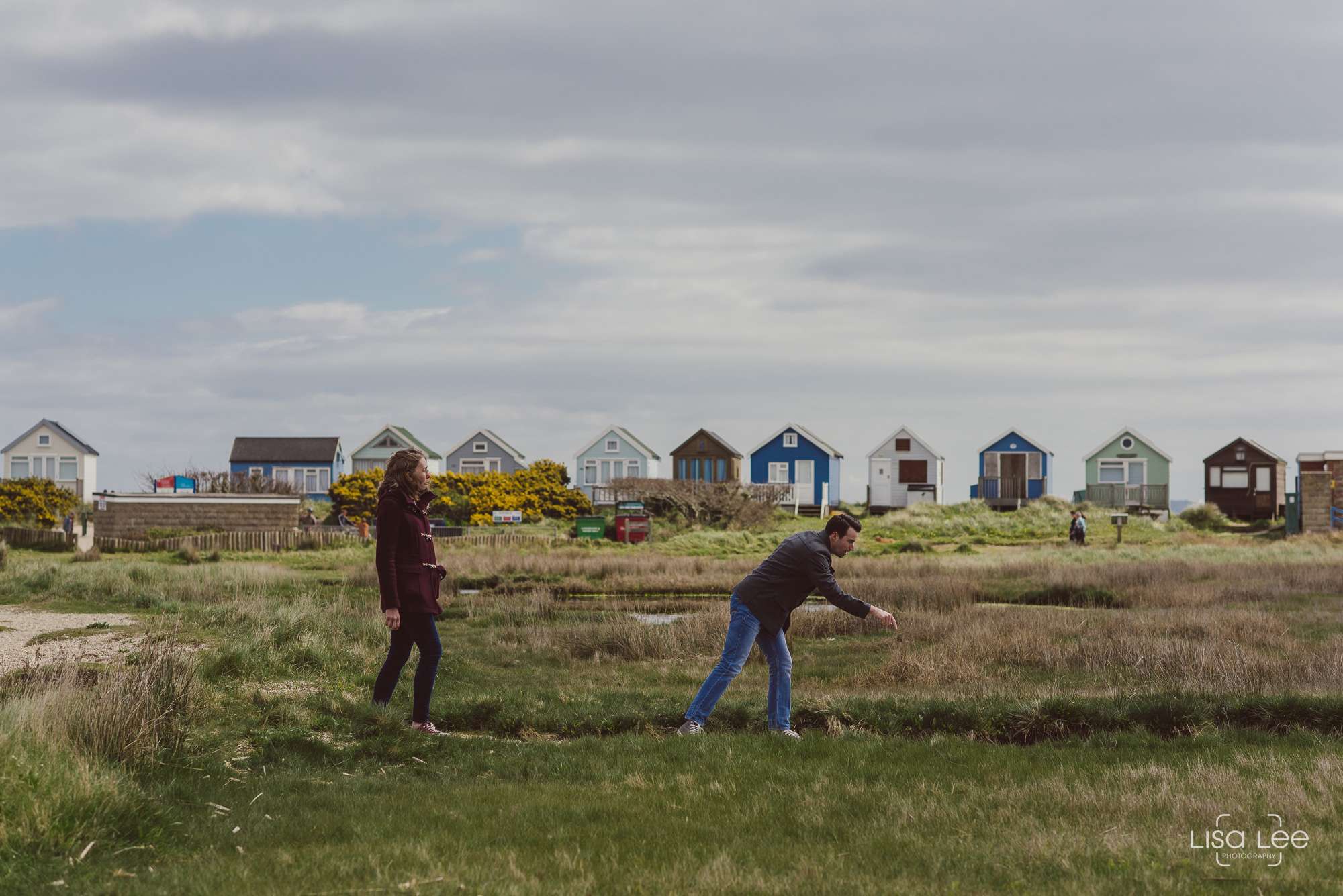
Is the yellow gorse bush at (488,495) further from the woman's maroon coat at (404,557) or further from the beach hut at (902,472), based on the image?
the woman's maroon coat at (404,557)

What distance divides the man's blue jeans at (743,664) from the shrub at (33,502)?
156ft

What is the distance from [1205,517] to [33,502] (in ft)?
177

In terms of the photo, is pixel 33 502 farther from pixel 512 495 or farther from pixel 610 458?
pixel 610 458

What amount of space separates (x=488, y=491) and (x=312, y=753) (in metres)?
42.1

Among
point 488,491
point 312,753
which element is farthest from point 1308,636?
→ point 488,491

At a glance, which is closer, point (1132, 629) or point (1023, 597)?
point (1132, 629)

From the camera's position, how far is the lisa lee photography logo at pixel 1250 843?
5277mm

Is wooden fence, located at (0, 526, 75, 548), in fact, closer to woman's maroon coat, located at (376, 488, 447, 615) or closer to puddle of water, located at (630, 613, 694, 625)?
puddle of water, located at (630, 613, 694, 625)

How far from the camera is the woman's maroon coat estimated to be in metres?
7.97

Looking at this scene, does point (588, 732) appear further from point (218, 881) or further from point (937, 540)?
point (937, 540)

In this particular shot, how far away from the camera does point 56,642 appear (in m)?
11.8

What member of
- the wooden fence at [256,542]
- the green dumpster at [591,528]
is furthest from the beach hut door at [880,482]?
the wooden fence at [256,542]

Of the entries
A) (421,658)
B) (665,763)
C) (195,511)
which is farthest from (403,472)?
(195,511)

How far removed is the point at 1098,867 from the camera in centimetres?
517
